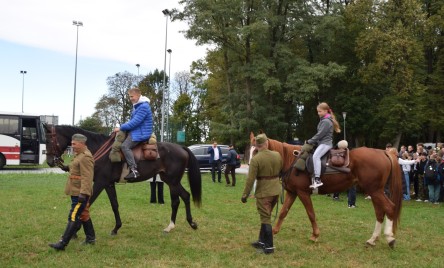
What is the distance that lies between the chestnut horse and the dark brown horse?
201 centimetres

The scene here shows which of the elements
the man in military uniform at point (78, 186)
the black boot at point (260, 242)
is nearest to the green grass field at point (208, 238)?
the black boot at point (260, 242)

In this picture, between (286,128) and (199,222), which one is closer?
(199,222)

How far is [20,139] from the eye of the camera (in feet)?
85.9

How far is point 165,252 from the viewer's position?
287 inches

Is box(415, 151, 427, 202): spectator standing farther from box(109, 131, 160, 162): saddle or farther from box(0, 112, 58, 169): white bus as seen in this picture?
box(0, 112, 58, 169): white bus

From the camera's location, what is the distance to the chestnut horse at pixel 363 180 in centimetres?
822

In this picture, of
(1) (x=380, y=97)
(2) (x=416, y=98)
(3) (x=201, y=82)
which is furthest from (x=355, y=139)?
(3) (x=201, y=82)

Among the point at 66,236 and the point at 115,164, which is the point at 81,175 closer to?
the point at 66,236

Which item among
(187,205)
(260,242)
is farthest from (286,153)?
(187,205)

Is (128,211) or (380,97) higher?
(380,97)

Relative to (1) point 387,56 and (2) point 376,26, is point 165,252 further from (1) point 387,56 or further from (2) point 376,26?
(2) point 376,26

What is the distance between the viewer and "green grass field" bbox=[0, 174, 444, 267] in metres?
6.78

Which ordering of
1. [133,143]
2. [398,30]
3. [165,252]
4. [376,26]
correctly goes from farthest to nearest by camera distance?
[376,26], [398,30], [133,143], [165,252]

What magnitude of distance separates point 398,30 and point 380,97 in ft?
25.2
